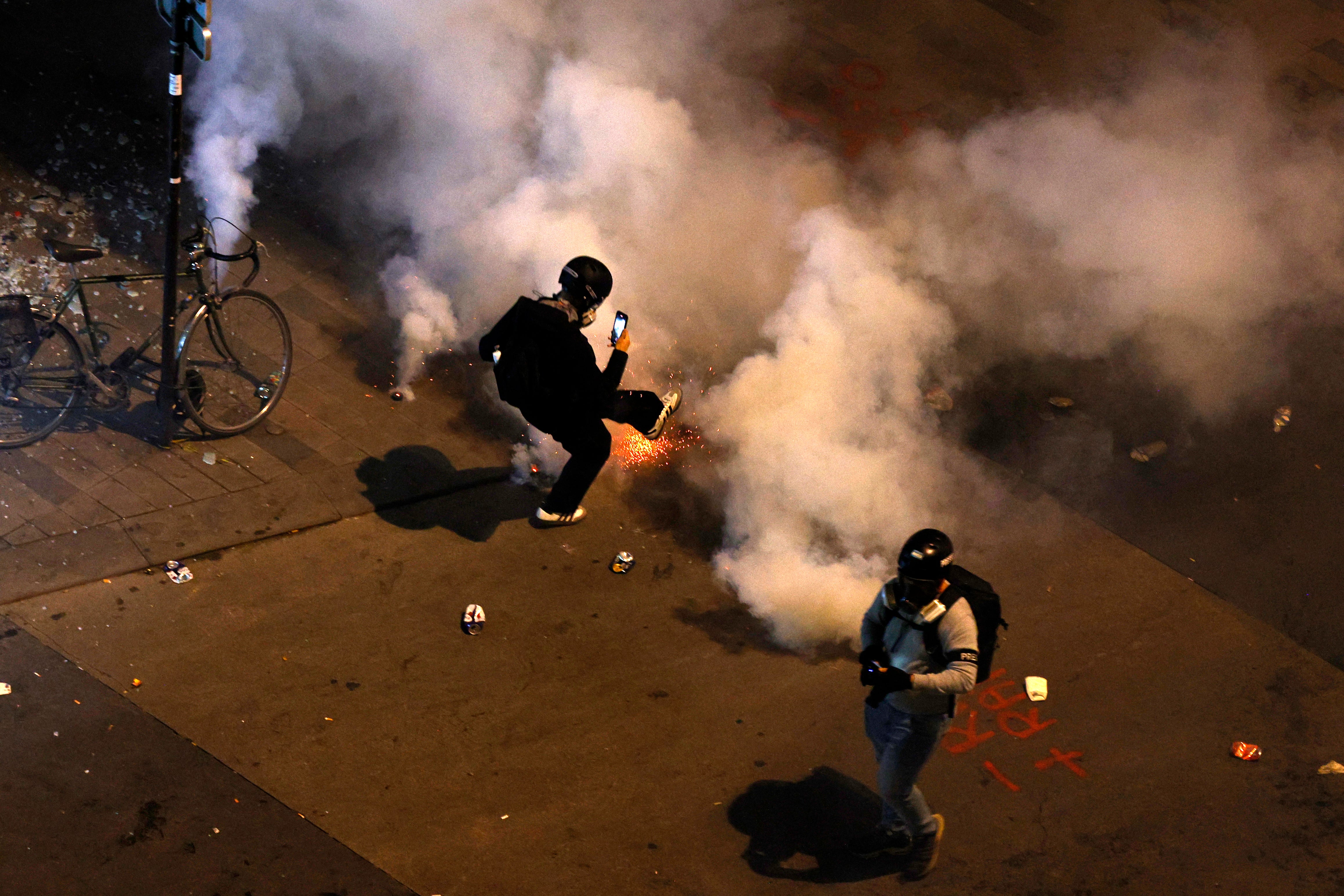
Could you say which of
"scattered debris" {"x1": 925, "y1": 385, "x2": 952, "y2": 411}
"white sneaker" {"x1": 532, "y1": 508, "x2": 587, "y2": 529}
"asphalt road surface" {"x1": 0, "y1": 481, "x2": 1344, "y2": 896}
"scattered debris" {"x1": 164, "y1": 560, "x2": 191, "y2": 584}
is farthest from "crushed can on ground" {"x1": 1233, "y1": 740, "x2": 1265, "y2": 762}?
"scattered debris" {"x1": 164, "y1": 560, "x2": 191, "y2": 584}

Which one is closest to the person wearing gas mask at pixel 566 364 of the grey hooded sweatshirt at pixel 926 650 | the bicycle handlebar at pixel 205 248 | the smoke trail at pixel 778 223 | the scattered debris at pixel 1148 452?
the smoke trail at pixel 778 223

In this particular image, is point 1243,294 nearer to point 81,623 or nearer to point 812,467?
point 812,467

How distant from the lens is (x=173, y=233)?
5551mm

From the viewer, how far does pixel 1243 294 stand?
8961 millimetres

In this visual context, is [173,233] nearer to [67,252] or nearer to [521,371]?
[67,252]

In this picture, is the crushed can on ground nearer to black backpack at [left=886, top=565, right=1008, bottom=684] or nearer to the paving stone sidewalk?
black backpack at [left=886, top=565, right=1008, bottom=684]

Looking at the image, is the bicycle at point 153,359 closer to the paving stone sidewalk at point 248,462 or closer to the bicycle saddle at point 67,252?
the bicycle saddle at point 67,252

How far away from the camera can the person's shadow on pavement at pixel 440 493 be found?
247 inches

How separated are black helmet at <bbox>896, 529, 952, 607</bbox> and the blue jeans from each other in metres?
0.47

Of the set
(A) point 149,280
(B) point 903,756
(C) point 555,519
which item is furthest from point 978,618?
(A) point 149,280

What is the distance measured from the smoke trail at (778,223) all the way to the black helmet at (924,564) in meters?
1.66

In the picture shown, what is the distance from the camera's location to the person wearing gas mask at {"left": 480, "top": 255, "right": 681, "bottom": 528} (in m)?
5.63

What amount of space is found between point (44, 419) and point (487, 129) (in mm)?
3487

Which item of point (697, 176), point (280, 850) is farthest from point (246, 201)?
point (280, 850)
